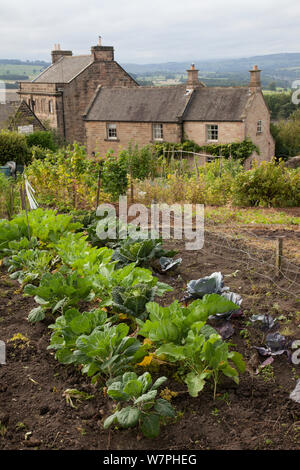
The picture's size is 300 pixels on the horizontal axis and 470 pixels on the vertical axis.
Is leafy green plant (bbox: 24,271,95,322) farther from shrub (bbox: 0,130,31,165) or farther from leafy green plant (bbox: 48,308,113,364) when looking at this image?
shrub (bbox: 0,130,31,165)

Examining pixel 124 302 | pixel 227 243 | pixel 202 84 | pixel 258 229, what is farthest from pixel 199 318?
pixel 202 84

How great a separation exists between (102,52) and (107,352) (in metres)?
37.9

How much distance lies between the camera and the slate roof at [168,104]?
99.5 feet

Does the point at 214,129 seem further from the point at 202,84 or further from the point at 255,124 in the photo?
the point at 202,84

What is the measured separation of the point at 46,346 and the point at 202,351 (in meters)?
1.57

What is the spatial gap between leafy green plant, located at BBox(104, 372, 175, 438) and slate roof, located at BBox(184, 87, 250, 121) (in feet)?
91.2

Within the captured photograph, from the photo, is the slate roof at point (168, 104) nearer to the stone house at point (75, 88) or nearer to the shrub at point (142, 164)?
the stone house at point (75, 88)

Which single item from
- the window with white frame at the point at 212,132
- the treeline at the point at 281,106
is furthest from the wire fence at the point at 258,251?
the treeline at the point at 281,106

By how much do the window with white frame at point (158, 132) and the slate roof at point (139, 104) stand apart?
17.2 inches

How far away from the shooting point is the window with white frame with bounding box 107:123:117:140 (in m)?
34.4

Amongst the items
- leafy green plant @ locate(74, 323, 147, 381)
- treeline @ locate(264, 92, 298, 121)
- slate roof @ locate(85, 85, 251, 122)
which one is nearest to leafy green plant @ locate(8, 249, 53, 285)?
leafy green plant @ locate(74, 323, 147, 381)

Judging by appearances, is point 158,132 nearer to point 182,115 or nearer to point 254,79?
point 182,115

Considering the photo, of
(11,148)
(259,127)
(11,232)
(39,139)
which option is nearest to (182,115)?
(259,127)

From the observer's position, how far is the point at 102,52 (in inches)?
1512
